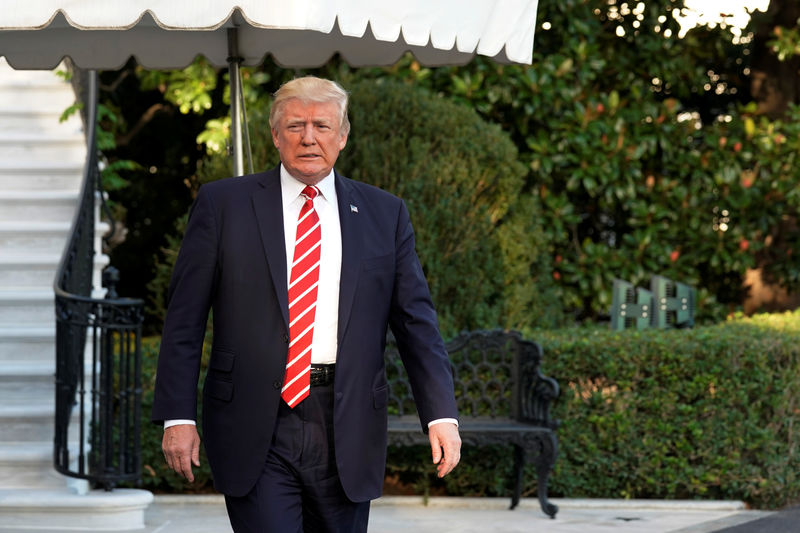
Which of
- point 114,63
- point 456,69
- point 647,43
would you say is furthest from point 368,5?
point 647,43

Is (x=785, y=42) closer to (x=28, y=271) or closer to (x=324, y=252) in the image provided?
(x=28, y=271)

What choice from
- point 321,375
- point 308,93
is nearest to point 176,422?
point 321,375

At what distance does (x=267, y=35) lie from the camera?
5.41m

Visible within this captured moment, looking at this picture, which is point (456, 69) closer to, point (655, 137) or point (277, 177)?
point (655, 137)

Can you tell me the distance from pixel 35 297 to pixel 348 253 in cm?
494

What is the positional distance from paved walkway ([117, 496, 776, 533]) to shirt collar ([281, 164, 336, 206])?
11.3ft

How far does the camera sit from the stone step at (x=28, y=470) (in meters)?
7.02

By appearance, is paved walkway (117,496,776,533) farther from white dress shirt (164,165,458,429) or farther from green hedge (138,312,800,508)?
white dress shirt (164,165,458,429)

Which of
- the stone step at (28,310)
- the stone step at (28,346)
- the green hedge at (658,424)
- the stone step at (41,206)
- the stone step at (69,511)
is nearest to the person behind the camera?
the stone step at (69,511)

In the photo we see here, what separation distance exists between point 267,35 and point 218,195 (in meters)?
1.85

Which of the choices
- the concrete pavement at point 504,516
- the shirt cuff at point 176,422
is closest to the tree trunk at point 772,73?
the concrete pavement at point 504,516

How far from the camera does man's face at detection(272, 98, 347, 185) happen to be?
3684mm

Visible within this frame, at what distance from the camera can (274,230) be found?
3.68m

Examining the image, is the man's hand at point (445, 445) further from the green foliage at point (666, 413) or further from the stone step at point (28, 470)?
the green foliage at point (666, 413)
